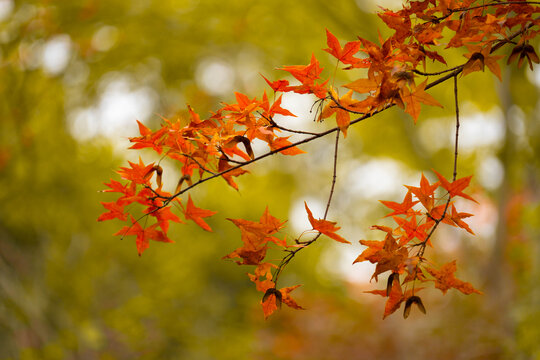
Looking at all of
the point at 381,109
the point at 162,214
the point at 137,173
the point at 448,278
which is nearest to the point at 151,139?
the point at 137,173

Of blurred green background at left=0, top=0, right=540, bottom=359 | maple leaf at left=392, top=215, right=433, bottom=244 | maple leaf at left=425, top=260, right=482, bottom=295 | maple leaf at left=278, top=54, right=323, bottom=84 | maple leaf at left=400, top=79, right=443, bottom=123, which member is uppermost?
blurred green background at left=0, top=0, right=540, bottom=359

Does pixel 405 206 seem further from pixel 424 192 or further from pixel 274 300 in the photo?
pixel 274 300

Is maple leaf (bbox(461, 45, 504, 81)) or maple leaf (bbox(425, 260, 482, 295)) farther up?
maple leaf (bbox(461, 45, 504, 81))

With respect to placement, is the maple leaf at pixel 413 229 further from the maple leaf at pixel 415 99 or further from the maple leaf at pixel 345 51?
the maple leaf at pixel 345 51

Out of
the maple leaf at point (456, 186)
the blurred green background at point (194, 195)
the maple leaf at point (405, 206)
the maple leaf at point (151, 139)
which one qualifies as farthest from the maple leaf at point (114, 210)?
the blurred green background at point (194, 195)

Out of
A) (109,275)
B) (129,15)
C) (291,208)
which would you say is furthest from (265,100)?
(291,208)

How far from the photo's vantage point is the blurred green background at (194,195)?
10.4 feet

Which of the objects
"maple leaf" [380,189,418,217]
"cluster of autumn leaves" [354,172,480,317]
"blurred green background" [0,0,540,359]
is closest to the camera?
"cluster of autumn leaves" [354,172,480,317]

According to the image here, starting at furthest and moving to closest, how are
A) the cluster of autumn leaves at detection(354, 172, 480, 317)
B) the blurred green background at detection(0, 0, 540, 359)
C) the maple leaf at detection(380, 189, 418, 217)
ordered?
the blurred green background at detection(0, 0, 540, 359) → the maple leaf at detection(380, 189, 418, 217) → the cluster of autumn leaves at detection(354, 172, 480, 317)

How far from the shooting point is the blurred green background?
3172 mm

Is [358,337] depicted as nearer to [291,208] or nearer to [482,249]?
[482,249]

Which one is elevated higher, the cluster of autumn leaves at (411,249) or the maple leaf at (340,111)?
the maple leaf at (340,111)

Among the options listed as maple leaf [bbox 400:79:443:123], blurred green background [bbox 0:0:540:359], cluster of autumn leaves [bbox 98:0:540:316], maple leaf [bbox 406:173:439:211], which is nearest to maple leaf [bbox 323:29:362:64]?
cluster of autumn leaves [bbox 98:0:540:316]

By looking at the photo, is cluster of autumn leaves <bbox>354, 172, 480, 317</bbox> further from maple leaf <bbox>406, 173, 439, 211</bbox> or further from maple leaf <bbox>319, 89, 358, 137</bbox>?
maple leaf <bbox>319, 89, 358, 137</bbox>
